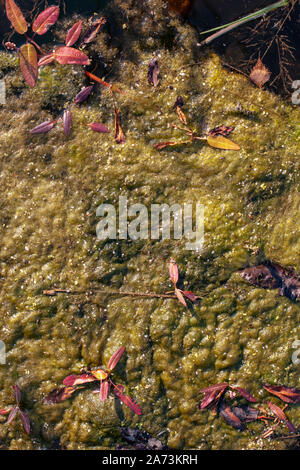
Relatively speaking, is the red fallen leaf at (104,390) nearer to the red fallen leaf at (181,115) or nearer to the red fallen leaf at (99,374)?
the red fallen leaf at (99,374)

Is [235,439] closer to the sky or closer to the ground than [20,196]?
closer to the ground

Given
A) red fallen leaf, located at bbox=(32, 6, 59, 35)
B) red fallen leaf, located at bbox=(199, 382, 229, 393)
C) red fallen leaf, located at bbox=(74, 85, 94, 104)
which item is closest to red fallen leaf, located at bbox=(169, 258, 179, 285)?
red fallen leaf, located at bbox=(199, 382, 229, 393)

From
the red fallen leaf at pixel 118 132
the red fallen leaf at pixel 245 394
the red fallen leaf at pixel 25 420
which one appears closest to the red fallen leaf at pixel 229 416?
the red fallen leaf at pixel 245 394

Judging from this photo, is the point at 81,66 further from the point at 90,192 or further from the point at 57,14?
the point at 90,192

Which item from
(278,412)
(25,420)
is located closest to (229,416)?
(278,412)

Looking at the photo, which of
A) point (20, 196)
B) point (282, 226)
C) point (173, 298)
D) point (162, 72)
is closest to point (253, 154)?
point (282, 226)

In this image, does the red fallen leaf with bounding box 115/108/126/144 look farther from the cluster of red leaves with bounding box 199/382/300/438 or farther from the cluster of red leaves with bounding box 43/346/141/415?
the cluster of red leaves with bounding box 199/382/300/438
